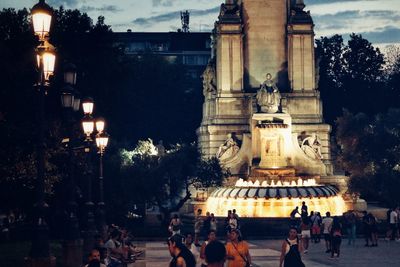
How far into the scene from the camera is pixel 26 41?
5125 cm

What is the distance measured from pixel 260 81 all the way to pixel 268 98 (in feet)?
17.6

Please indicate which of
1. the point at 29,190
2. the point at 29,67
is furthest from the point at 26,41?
the point at 29,190

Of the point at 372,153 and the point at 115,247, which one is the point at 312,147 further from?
the point at 115,247

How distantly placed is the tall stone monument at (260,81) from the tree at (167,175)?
229 centimetres

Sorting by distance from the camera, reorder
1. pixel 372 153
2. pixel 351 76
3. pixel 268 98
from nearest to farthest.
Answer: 1. pixel 268 98
2. pixel 372 153
3. pixel 351 76

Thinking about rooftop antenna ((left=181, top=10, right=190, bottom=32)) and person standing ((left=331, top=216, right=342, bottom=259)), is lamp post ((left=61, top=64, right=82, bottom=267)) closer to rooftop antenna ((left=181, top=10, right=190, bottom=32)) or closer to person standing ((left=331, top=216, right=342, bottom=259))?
person standing ((left=331, top=216, right=342, bottom=259))

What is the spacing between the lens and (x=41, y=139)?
20.4m

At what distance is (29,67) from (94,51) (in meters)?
24.5

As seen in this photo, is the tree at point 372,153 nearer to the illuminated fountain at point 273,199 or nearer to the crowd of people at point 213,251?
the illuminated fountain at point 273,199

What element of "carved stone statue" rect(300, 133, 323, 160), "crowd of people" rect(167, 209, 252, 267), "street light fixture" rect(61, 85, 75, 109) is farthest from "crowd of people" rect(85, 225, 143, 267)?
"carved stone statue" rect(300, 133, 323, 160)

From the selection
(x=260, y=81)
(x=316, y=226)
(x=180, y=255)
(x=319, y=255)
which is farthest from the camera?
(x=260, y=81)

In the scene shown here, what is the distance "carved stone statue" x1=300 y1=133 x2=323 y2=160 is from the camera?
2616 inches

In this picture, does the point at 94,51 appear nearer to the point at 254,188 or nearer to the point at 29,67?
the point at 254,188

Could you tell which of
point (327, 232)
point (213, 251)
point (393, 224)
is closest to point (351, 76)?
point (393, 224)
